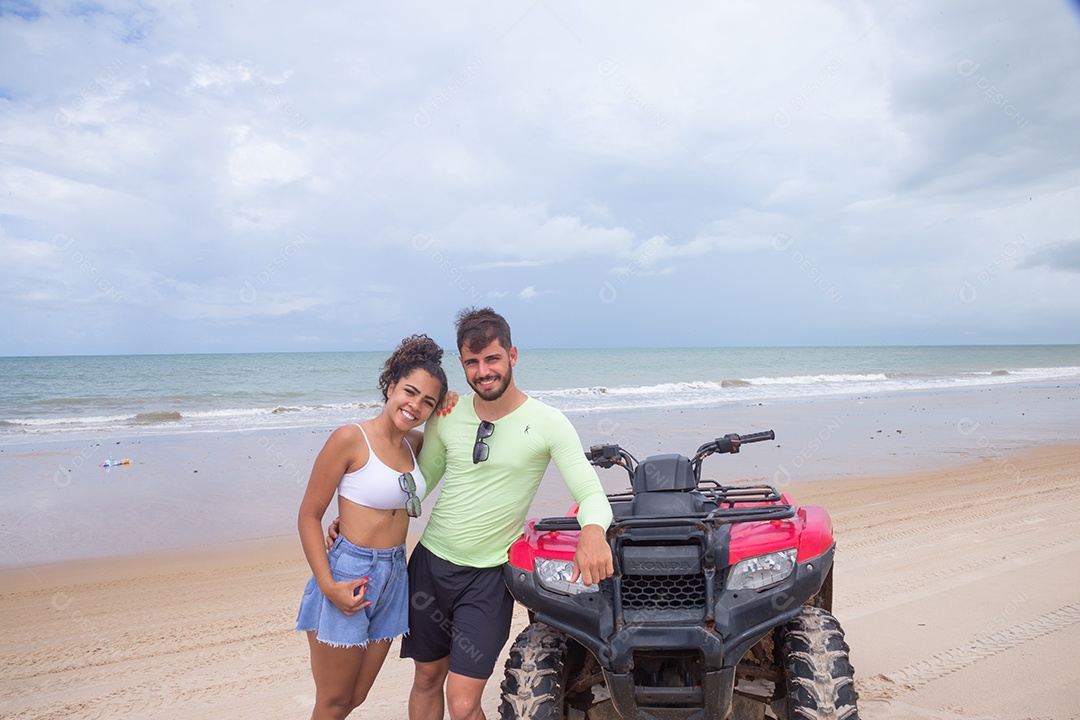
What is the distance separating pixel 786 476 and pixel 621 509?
750 centimetres

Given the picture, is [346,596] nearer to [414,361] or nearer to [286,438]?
[414,361]

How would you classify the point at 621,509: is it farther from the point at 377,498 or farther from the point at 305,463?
the point at 305,463

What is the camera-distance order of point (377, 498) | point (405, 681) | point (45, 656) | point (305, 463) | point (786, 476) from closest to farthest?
point (377, 498) < point (405, 681) < point (45, 656) < point (786, 476) < point (305, 463)

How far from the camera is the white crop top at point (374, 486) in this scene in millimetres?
2930

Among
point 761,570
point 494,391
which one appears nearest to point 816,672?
point 761,570

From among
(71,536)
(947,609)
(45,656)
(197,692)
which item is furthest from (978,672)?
(71,536)

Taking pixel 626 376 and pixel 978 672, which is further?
pixel 626 376

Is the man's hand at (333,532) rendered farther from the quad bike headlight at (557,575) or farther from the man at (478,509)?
the quad bike headlight at (557,575)

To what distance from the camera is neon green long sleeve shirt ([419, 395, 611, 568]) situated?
118 inches

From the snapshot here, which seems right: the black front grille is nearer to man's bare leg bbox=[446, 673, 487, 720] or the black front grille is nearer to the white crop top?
man's bare leg bbox=[446, 673, 487, 720]

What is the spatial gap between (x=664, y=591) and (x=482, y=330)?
1190mm

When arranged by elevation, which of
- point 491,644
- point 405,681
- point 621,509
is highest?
point 621,509

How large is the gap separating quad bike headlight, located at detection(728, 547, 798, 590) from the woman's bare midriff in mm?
1317

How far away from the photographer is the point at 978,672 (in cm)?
404
